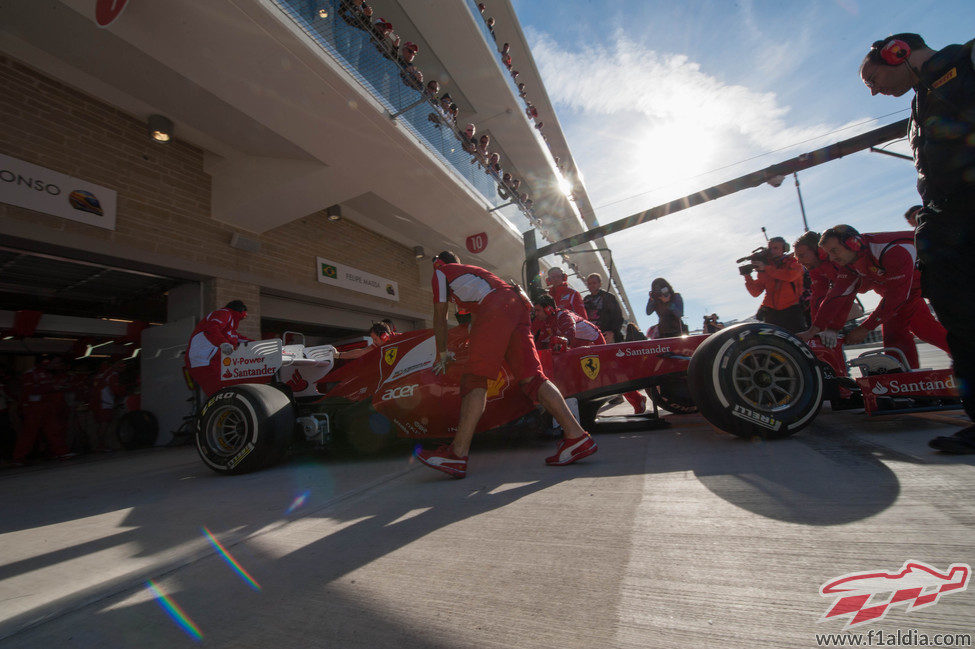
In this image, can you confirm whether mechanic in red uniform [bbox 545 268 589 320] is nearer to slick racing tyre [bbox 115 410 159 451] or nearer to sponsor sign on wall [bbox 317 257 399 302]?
sponsor sign on wall [bbox 317 257 399 302]

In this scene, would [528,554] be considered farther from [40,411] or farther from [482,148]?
[482,148]

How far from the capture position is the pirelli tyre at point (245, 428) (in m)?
3.01

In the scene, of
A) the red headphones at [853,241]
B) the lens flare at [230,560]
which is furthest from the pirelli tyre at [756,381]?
the lens flare at [230,560]

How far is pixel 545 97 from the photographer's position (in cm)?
1689

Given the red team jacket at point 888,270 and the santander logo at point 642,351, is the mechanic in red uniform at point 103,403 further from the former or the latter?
the red team jacket at point 888,270

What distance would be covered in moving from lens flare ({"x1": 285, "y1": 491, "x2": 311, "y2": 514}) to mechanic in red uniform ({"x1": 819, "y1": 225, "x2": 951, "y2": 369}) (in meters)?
3.64

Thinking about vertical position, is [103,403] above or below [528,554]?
above

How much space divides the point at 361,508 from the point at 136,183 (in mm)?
6855

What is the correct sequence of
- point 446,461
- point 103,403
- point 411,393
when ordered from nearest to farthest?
point 446,461, point 411,393, point 103,403

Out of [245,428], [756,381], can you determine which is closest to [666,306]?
[756,381]

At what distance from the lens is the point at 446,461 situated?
2379 mm

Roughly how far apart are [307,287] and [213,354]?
Answer: 5140mm

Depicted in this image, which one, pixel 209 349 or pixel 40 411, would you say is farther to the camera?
pixel 40 411

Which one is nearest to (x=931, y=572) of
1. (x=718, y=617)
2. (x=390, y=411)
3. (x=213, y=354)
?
(x=718, y=617)
